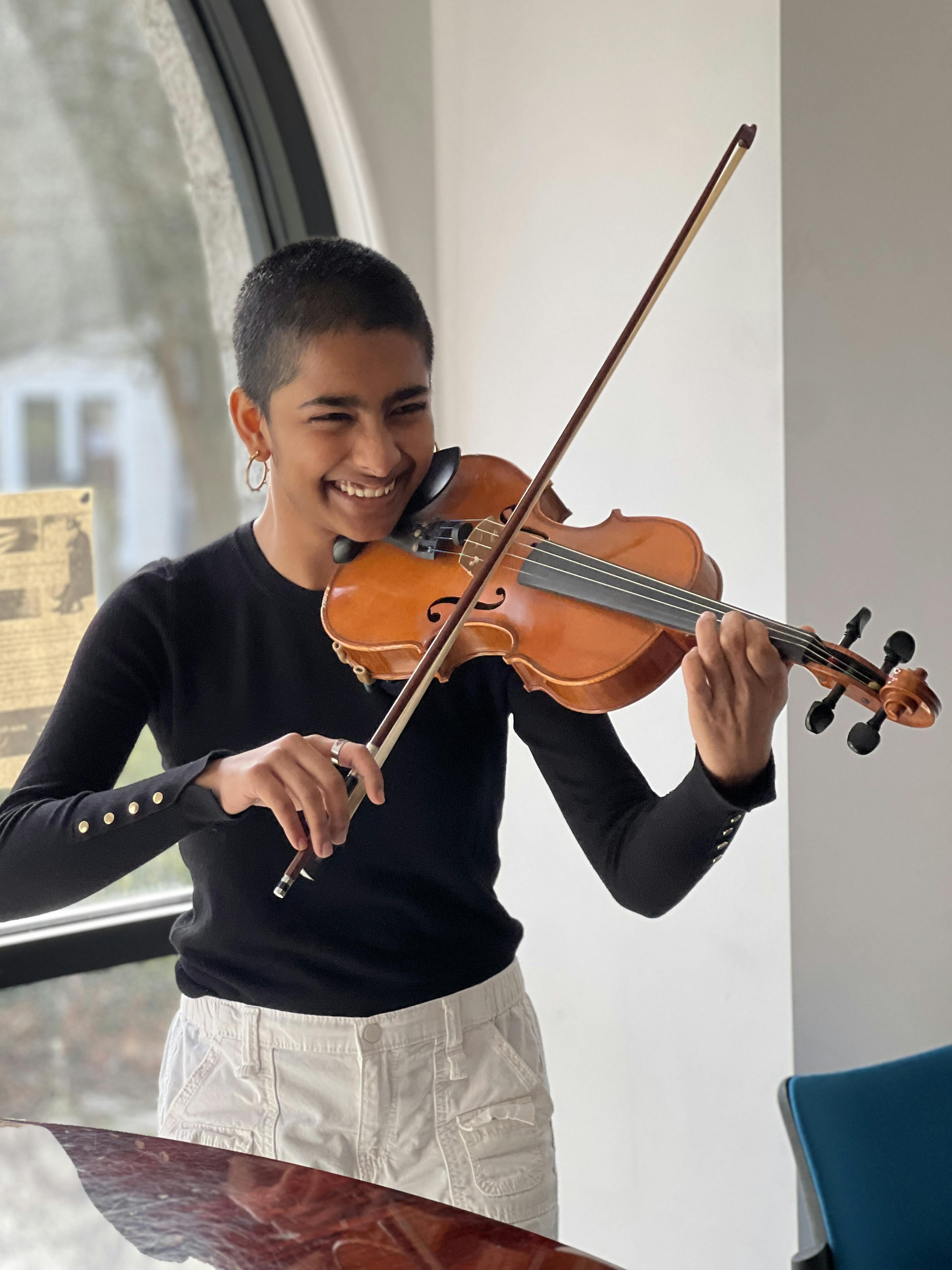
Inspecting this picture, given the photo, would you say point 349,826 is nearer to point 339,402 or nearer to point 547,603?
point 547,603

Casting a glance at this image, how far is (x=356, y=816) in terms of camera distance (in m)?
1.22

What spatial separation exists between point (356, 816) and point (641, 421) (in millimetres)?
860

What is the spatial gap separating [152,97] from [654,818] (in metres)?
1.65

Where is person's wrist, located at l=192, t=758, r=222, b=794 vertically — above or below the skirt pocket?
above

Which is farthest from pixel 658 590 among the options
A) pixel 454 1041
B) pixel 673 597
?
pixel 454 1041

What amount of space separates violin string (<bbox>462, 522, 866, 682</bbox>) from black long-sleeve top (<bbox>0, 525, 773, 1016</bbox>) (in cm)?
14

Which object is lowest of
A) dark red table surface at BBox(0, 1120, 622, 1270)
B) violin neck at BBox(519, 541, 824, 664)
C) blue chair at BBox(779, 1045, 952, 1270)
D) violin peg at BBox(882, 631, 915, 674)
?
blue chair at BBox(779, 1045, 952, 1270)

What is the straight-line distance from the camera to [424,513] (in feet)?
4.25

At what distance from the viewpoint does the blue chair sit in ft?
4.01

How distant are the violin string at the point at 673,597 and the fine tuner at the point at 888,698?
0.04 ft

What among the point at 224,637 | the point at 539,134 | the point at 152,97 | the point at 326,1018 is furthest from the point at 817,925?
the point at 152,97

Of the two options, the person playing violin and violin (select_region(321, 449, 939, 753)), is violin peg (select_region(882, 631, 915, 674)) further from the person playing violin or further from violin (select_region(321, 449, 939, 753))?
the person playing violin

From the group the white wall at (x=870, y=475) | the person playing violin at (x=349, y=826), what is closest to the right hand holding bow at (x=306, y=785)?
the person playing violin at (x=349, y=826)

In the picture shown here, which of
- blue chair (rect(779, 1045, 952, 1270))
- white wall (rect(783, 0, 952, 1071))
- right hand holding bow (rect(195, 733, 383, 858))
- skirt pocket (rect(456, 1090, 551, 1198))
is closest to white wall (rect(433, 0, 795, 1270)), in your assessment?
white wall (rect(783, 0, 952, 1071))
